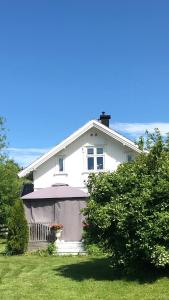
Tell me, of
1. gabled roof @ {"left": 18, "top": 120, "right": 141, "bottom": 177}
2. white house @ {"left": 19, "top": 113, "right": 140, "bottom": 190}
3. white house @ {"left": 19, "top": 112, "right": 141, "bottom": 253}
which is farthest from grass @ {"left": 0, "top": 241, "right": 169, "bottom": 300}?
white house @ {"left": 19, "top": 113, "right": 140, "bottom": 190}

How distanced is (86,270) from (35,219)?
34.2 feet

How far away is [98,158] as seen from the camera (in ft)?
105

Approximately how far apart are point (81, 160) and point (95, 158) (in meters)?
0.83

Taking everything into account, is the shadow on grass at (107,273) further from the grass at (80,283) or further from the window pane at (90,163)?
the window pane at (90,163)

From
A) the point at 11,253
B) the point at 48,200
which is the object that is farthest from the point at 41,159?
the point at 11,253

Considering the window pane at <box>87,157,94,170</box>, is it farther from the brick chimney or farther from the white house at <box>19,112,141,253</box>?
the brick chimney

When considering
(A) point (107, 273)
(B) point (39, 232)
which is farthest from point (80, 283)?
(B) point (39, 232)

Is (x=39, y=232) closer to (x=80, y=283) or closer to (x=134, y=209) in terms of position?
(x=80, y=283)

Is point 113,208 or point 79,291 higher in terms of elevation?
point 113,208

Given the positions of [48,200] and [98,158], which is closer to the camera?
[48,200]

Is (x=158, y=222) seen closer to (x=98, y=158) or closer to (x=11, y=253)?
(x=11, y=253)

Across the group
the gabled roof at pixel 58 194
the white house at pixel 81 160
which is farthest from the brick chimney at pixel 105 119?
the gabled roof at pixel 58 194

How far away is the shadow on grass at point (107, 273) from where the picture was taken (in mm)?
13566

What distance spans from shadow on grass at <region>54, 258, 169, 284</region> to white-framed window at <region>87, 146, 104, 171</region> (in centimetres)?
1475
